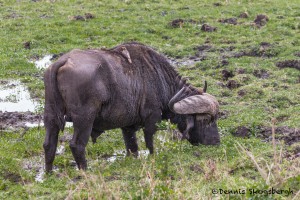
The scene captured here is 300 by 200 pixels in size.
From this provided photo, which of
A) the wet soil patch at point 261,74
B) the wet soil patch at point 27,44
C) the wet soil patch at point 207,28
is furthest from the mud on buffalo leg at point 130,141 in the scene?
the wet soil patch at point 207,28

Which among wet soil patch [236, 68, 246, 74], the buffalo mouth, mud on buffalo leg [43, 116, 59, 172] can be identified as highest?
mud on buffalo leg [43, 116, 59, 172]

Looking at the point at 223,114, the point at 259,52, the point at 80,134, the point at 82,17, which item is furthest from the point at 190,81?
the point at 82,17

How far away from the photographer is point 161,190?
6746 millimetres

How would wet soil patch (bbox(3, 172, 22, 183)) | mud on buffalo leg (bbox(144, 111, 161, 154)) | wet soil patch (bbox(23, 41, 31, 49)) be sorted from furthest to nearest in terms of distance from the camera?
1. wet soil patch (bbox(23, 41, 31, 49))
2. mud on buffalo leg (bbox(144, 111, 161, 154))
3. wet soil patch (bbox(3, 172, 22, 183))

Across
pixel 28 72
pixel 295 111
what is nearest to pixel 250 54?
pixel 295 111

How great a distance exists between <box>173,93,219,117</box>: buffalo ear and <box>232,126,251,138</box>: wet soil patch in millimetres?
1325

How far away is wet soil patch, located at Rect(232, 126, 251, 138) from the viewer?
11.8m

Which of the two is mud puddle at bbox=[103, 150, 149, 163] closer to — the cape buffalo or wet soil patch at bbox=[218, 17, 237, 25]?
the cape buffalo

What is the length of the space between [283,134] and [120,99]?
132 inches

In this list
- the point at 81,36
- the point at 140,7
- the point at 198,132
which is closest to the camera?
the point at 198,132

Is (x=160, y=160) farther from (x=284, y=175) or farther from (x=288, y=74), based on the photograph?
(x=288, y=74)

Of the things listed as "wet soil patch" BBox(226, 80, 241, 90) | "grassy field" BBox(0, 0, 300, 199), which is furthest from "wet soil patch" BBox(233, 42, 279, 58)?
"wet soil patch" BBox(226, 80, 241, 90)

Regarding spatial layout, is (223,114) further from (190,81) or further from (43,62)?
(43,62)

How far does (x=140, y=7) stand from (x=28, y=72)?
810 centimetres
